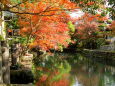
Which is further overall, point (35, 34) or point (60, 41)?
point (60, 41)

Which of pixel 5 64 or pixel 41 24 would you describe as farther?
pixel 41 24

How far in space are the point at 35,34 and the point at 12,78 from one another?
23.4ft

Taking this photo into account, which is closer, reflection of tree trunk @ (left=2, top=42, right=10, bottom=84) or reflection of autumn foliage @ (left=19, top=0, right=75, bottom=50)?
reflection of tree trunk @ (left=2, top=42, right=10, bottom=84)

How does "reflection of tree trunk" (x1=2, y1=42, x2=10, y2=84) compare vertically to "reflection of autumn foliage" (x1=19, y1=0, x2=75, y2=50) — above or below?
below

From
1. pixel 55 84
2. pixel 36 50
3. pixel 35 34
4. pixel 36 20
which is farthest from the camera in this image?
pixel 36 50

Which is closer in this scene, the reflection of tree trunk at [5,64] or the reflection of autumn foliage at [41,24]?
the reflection of tree trunk at [5,64]

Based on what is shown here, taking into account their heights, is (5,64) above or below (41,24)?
below

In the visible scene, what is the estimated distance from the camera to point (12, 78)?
43.4 feet

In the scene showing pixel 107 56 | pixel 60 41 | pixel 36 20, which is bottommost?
pixel 107 56

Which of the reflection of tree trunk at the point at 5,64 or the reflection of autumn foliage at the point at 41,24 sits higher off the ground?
the reflection of autumn foliage at the point at 41,24

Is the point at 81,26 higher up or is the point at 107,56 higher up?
the point at 81,26

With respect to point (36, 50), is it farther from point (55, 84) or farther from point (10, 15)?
point (55, 84)

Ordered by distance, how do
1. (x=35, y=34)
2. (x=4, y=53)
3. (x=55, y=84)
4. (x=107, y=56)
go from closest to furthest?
(x=4, y=53) < (x=55, y=84) < (x=35, y=34) < (x=107, y=56)

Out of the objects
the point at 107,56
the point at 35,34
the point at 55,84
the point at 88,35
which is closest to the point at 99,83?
the point at 55,84
